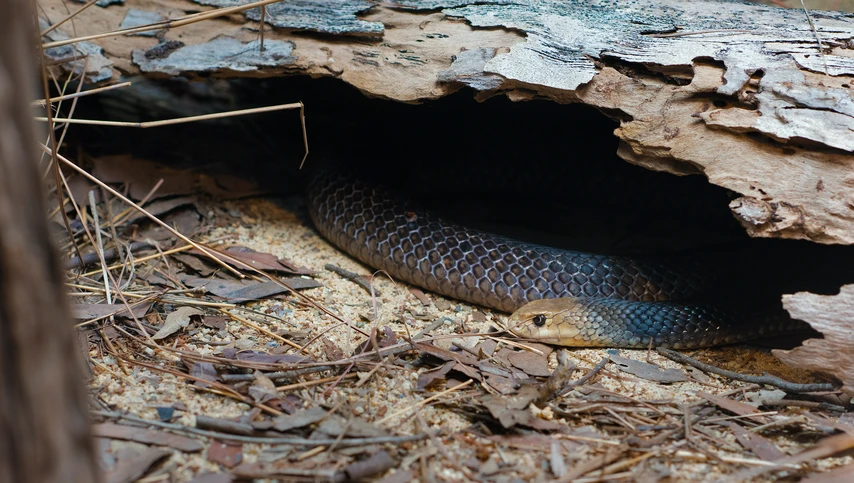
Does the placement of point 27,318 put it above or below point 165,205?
above

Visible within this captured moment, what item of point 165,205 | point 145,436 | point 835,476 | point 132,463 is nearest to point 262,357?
point 145,436

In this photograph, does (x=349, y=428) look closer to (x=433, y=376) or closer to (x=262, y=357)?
(x=433, y=376)

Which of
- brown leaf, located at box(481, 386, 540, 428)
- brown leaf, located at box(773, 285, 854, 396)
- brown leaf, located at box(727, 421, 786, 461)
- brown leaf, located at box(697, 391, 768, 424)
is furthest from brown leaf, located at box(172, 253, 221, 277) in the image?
brown leaf, located at box(773, 285, 854, 396)

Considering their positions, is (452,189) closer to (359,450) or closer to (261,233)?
(261,233)

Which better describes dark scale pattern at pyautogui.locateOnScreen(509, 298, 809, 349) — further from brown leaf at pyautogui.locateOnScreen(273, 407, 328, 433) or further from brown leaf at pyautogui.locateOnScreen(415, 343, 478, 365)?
brown leaf at pyautogui.locateOnScreen(273, 407, 328, 433)

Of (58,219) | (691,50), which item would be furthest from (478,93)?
(58,219)

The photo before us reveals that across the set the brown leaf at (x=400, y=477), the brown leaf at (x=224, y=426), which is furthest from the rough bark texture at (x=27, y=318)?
the brown leaf at (x=400, y=477)
